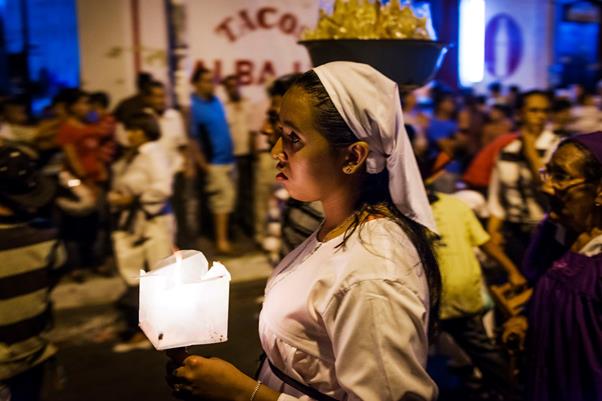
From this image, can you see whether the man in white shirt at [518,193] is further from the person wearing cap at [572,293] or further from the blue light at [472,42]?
the blue light at [472,42]

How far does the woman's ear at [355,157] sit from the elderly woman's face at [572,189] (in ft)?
5.26

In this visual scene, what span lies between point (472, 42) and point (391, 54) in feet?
44.1

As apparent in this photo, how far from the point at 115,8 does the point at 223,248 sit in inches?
147

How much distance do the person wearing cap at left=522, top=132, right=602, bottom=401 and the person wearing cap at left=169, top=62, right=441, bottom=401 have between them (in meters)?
1.20

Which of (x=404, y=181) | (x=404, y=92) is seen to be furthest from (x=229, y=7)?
(x=404, y=181)

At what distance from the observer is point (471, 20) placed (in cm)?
1581

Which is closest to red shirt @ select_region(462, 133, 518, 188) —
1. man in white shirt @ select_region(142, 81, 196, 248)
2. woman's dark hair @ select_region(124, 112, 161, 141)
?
woman's dark hair @ select_region(124, 112, 161, 141)

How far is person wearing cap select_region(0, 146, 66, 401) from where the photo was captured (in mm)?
3504

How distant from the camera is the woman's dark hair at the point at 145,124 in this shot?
20.2ft

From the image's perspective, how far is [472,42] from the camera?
52.1 ft

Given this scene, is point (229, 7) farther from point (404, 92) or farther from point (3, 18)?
point (404, 92)

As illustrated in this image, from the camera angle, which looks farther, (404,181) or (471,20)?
(471,20)

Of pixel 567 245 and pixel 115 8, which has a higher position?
pixel 115 8

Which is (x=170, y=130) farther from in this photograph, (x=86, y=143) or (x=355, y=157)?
(x=355, y=157)
